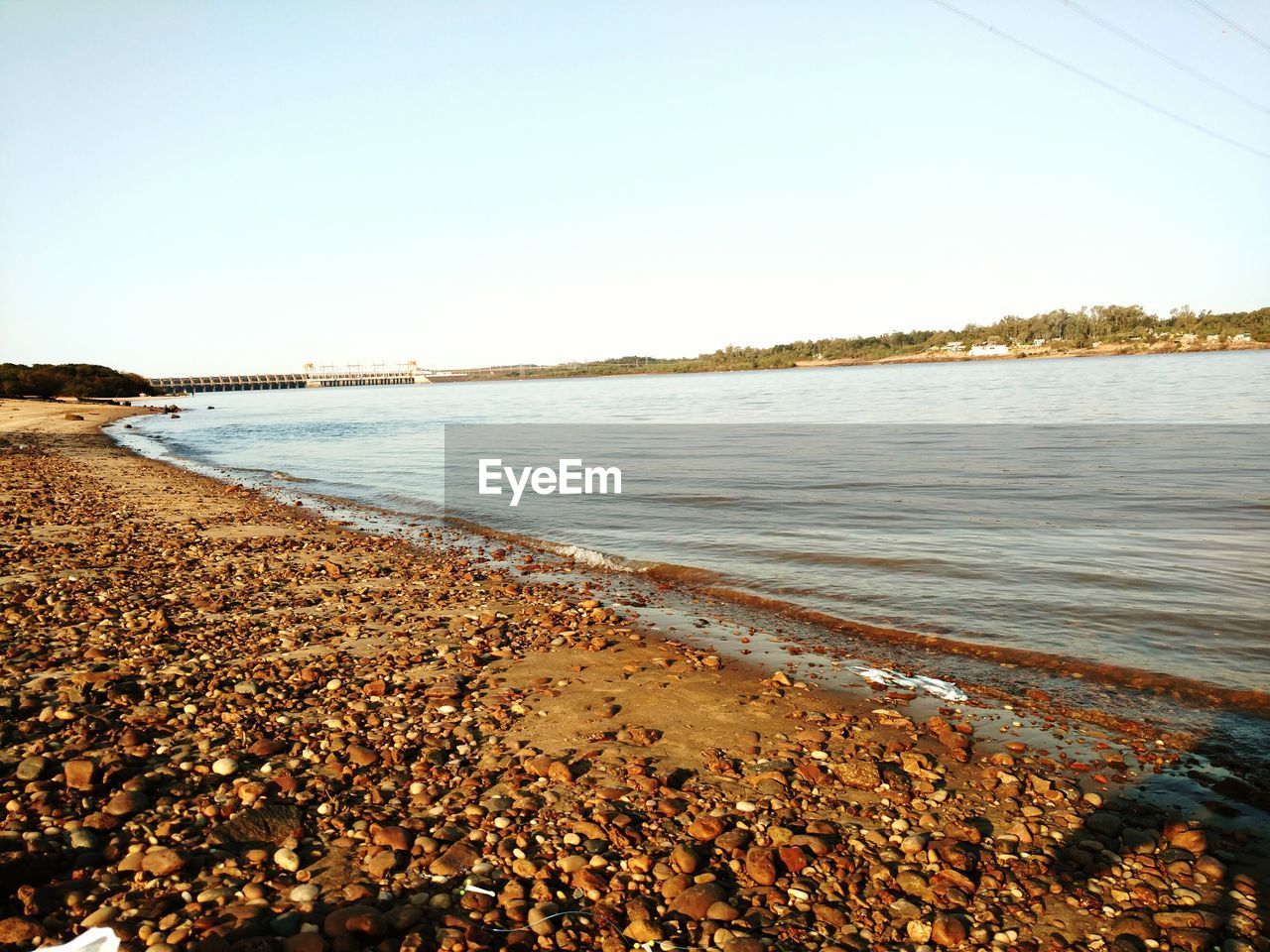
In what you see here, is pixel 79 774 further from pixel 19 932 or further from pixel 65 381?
pixel 65 381

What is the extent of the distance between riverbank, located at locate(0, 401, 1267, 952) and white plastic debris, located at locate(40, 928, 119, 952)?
0.59 feet

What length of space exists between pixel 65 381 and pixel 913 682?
5021 inches

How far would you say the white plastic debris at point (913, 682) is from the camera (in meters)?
7.50

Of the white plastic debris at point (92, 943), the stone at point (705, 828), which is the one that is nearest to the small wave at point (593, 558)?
the stone at point (705, 828)

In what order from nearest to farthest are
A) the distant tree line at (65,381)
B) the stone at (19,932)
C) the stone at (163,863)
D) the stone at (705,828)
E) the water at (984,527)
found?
the stone at (19,932) → the stone at (163,863) → the stone at (705,828) → the water at (984,527) → the distant tree line at (65,381)

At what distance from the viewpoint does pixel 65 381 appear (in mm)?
104312

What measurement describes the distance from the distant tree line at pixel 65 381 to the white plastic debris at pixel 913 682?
117 meters

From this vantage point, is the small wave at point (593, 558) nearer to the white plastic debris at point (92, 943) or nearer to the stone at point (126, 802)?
the stone at point (126, 802)

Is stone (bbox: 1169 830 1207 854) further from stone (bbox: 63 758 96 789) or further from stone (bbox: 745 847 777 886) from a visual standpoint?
stone (bbox: 63 758 96 789)

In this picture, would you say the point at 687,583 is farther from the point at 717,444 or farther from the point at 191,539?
the point at 717,444

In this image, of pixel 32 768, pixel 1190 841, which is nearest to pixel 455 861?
pixel 32 768

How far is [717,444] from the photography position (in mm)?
36688

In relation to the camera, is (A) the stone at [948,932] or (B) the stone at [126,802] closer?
(A) the stone at [948,932]

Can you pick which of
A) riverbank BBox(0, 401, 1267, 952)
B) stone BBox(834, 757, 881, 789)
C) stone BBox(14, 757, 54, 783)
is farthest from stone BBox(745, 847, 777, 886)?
stone BBox(14, 757, 54, 783)
